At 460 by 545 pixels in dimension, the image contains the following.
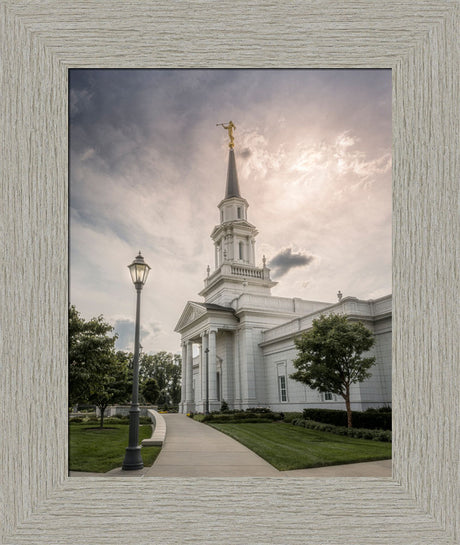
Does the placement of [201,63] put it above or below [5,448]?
above

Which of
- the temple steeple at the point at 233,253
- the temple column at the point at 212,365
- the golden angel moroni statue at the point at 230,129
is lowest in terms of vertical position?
the temple column at the point at 212,365

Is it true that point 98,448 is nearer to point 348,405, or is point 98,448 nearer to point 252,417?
point 252,417

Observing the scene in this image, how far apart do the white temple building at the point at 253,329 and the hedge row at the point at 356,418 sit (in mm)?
255

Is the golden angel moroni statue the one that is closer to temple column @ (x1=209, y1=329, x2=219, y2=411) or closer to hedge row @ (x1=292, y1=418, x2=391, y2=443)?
hedge row @ (x1=292, y1=418, x2=391, y2=443)

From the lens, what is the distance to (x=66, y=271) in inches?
194

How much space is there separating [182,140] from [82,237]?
2.13 m

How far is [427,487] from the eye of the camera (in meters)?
4.33

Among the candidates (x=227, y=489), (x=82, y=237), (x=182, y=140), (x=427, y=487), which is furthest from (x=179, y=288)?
(x=427, y=487)

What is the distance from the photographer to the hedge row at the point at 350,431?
5.23m

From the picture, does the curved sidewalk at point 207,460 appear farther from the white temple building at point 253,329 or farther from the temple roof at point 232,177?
the temple roof at point 232,177

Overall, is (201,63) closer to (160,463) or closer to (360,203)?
(360,203)

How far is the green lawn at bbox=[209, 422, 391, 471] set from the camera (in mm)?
4957

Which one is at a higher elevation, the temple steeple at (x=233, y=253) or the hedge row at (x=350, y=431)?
the temple steeple at (x=233, y=253)

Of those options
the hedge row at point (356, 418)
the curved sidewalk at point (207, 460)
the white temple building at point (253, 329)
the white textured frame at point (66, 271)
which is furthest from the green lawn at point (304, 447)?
the white temple building at point (253, 329)
